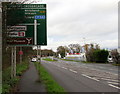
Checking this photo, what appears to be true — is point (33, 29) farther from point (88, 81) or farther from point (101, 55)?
point (101, 55)

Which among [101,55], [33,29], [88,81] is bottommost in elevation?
[88,81]

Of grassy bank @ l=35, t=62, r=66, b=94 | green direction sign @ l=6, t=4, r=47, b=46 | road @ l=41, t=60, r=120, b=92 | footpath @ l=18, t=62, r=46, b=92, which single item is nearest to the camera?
grassy bank @ l=35, t=62, r=66, b=94

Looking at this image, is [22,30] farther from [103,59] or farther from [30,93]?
[103,59]

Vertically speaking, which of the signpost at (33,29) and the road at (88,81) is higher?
the signpost at (33,29)

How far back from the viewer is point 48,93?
7293mm

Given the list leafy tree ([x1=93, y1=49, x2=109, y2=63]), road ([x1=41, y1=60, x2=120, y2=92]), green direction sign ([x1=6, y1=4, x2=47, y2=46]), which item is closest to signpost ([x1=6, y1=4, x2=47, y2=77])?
green direction sign ([x1=6, y1=4, x2=47, y2=46])

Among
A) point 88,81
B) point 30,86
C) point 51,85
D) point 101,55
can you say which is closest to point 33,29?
point 30,86

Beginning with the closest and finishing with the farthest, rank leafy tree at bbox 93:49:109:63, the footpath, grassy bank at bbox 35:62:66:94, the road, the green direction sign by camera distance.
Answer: grassy bank at bbox 35:62:66:94
the footpath
the road
the green direction sign
leafy tree at bbox 93:49:109:63

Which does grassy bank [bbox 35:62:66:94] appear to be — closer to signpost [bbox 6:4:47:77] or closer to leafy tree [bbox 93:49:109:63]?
signpost [bbox 6:4:47:77]

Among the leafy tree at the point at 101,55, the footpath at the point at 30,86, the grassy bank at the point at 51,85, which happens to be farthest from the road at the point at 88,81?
the leafy tree at the point at 101,55

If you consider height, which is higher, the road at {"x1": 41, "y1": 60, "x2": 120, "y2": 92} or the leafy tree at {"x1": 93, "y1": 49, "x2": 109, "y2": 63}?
the leafy tree at {"x1": 93, "y1": 49, "x2": 109, "y2": 63}

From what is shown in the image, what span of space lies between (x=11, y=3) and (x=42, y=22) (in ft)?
10.8

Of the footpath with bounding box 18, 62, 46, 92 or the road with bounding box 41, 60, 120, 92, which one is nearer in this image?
the footpath with bounding box 18, 62, 46, 92

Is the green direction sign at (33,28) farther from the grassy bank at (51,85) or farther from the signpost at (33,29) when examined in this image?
the grassy bank at (51,85)
